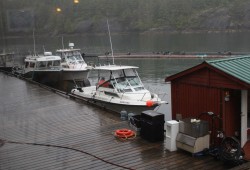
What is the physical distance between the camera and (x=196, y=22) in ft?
442

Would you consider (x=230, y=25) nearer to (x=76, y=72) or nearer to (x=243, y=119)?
(x=76, y=72)

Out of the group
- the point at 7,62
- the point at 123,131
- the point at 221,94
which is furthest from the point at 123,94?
the point at 7,62

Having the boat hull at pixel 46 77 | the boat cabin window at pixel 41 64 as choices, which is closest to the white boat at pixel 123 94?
the boat hull at pixel 46 77

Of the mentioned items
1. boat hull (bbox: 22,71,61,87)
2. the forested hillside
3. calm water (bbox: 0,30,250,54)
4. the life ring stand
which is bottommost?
the life ring stand

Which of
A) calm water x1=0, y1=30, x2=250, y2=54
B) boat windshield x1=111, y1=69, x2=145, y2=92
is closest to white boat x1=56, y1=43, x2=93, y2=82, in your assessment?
boat windshield x1=111, y1=69, x2=145, y2=92

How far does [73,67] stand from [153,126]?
77.5 feet

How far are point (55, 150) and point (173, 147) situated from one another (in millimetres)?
3570

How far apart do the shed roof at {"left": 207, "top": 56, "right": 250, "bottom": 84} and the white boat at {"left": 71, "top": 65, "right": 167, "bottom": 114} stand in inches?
305

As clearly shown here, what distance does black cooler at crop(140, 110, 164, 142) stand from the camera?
11.8 meters

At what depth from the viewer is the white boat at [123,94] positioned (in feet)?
63.9

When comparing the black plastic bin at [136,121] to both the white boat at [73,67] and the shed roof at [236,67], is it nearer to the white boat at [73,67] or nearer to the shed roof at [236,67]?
the shed roof at [236,67]

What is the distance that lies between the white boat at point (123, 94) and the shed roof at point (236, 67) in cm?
776

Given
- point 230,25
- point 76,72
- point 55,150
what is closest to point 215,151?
point 55,150

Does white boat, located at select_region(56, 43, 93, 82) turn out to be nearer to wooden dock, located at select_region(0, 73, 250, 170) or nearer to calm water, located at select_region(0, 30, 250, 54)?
wooden dock, located at select_region(0, 73, 250, 170)
